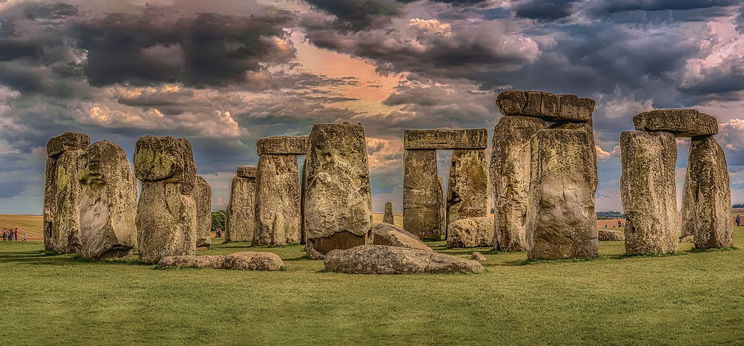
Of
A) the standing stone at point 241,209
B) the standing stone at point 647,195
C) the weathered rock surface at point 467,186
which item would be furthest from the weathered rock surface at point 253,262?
the standing stone at point 241,209

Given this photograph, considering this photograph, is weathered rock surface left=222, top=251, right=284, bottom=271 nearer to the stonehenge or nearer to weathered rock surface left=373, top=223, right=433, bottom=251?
weathered rock surface left=373, top=223, right=433, bottom=251

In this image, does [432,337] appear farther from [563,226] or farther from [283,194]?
[283,194]

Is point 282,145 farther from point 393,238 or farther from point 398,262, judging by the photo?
point 398,262

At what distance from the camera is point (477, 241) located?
2362 centimetres

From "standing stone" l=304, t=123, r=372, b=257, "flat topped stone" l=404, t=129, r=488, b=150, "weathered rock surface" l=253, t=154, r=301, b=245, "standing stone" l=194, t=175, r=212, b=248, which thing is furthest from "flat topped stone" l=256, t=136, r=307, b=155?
"standing stone" l=304, t=123, r=372, b=257

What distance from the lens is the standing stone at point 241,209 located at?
31156 mm

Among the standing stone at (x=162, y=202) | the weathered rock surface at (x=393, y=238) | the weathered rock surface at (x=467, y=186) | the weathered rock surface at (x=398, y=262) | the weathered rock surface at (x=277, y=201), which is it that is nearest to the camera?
the weathered rock surface at (x=398, y=262)

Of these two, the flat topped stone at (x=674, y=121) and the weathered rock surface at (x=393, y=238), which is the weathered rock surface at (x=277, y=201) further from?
the flat topped stone at (x=674, y=121)

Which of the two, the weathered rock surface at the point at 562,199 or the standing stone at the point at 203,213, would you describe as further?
the standing stone at the point at 203,213

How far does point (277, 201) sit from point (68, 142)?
7.28 metres

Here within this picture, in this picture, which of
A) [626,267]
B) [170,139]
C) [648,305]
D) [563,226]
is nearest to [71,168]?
[170,139]

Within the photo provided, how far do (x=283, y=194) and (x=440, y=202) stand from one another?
6320 mm

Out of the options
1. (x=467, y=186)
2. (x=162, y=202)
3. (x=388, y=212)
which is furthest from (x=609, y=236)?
(x=162, y=202)

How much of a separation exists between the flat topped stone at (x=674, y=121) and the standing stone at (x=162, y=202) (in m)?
10.0
